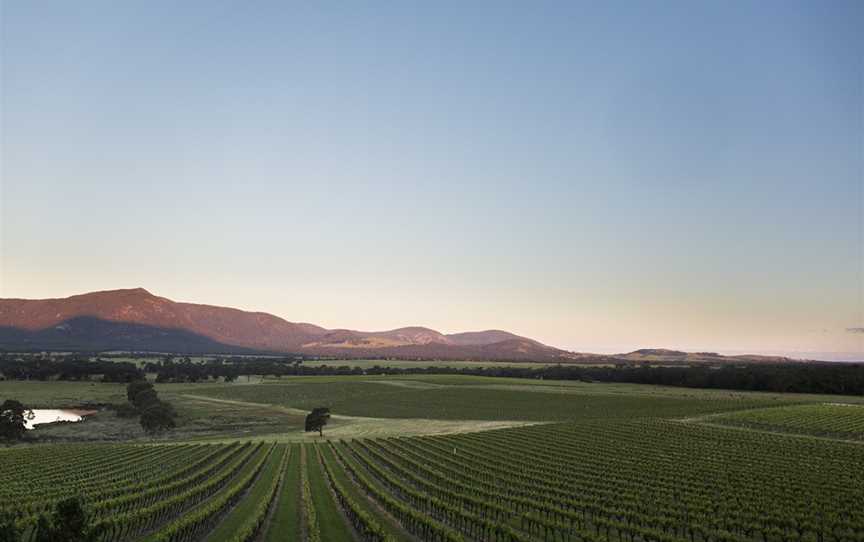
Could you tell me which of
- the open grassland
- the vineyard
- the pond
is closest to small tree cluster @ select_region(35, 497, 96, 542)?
the vineyard

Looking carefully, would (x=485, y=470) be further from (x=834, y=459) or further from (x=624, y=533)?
(x=834, y=459)

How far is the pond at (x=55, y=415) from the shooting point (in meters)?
103

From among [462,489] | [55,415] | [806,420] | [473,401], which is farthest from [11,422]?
[806,420]

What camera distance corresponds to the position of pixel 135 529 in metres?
34.0

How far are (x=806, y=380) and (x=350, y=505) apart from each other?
163m

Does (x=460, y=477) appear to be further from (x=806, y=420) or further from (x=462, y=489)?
(x=806, y=420)

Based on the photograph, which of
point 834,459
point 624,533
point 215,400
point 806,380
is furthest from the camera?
point 806,380

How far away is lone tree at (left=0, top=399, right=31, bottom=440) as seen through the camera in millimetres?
77438

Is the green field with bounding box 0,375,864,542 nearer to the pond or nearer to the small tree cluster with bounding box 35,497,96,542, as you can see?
the small tree cluster with bounding box 35,497,96,542

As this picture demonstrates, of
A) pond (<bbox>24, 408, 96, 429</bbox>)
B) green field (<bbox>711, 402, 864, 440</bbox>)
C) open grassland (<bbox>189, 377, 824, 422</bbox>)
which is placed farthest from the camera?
open grassland (<bbox>189, 377, 824, 422</bbox>)

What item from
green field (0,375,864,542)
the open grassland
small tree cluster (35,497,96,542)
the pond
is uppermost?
small tree cluster (35,497,96,542)

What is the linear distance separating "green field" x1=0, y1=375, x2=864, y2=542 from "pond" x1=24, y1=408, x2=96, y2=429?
38.3 ft

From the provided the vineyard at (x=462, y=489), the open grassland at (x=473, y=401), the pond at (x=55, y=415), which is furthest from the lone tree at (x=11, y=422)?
the open grassland at (x=473, y=401)

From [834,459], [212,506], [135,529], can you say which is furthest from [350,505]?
[834,459]
